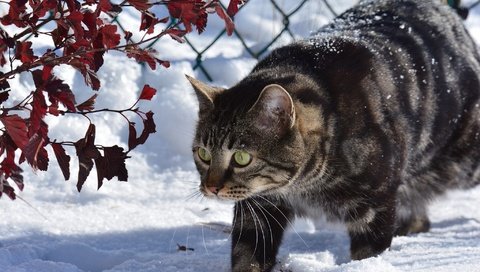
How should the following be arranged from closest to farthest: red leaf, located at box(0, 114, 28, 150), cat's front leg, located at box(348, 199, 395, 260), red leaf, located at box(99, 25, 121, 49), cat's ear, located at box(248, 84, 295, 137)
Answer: red leaf, located at box(0, 114, 28, 150), red leaf, located at box(99, 25, 121, 49), cat's ear, located at box(248, 84, 295, 137), cat's front leg, located at box(348, 199, 395, 260)

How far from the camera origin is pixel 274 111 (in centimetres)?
226

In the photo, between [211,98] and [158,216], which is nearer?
[211,98]

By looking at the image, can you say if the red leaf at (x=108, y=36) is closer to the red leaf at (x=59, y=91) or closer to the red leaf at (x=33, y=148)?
the red leaf at (x=59, y=91)

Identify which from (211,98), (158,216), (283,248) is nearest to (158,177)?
(158,216)

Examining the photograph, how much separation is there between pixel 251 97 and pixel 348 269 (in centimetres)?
54

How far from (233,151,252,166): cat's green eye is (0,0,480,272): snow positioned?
11.8 inches

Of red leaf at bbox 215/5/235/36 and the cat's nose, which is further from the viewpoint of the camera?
the cat's nose

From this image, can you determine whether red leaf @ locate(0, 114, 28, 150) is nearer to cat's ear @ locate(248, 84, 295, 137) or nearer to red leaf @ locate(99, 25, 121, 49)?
red leaf @ locate(99, 25, 121, 49)

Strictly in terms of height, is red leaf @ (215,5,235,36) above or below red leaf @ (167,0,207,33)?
below

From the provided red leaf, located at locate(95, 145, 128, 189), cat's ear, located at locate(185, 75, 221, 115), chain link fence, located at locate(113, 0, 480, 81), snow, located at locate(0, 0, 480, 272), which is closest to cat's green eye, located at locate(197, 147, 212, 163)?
cat's ear, located at locate(185, 75, 221, 115)

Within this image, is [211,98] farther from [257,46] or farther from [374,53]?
[257,46]

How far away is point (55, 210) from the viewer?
289 centimetres

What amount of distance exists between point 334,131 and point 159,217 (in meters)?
0.79

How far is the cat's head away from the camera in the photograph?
229 centimetres
